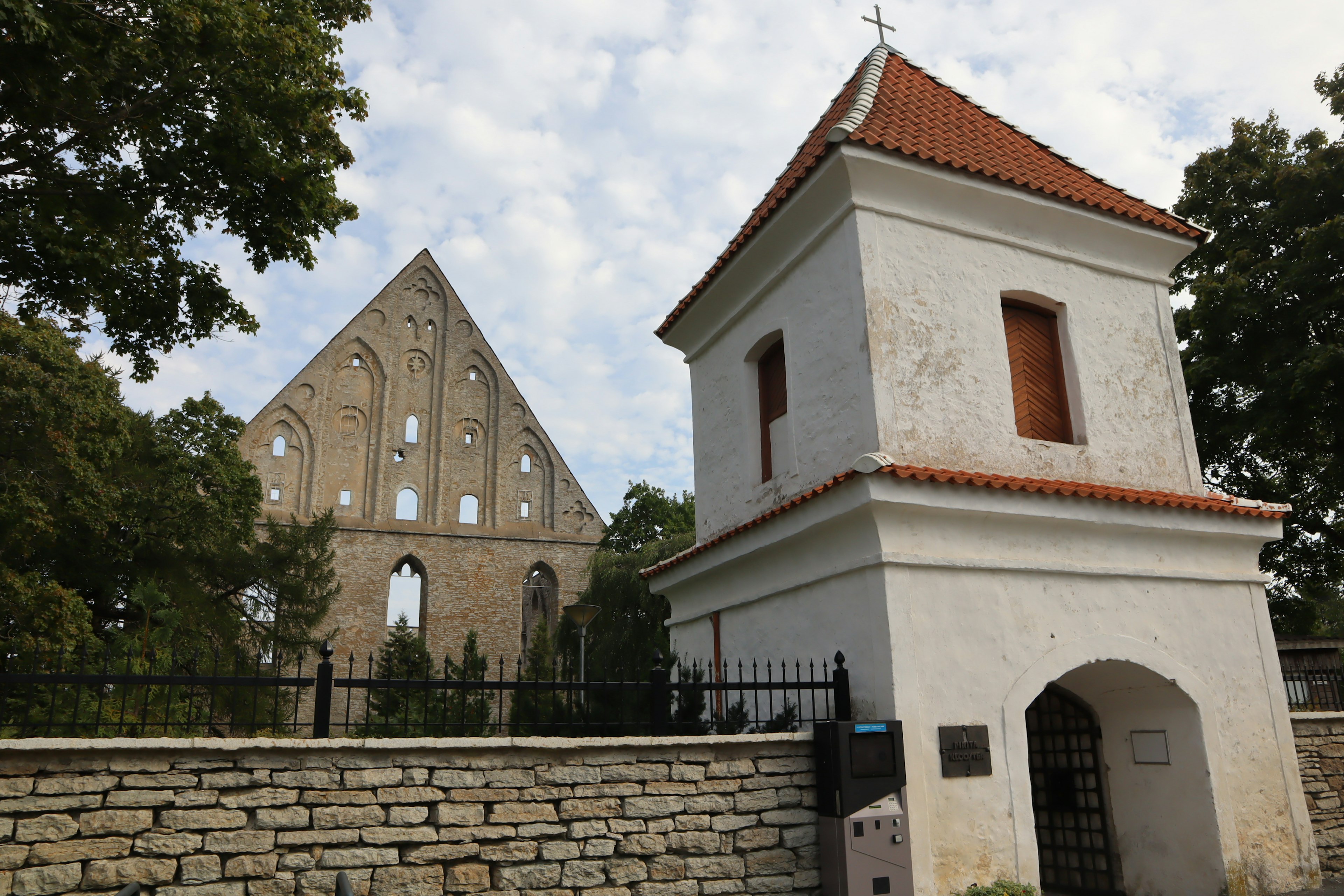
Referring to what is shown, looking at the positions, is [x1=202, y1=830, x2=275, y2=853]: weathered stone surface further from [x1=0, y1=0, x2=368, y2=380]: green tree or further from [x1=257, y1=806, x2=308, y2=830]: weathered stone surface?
[x1=0, y1=0, x2=368, y2=380]: green tree

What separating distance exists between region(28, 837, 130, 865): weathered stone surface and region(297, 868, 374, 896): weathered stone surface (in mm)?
997

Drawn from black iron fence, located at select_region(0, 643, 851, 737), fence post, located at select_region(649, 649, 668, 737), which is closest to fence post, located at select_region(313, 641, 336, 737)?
black iron fence, located at select_region(0, 643, 851, 737)

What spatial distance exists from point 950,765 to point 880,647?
101 cm

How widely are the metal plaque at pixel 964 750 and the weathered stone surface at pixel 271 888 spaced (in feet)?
14.9

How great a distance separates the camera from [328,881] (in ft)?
17.2

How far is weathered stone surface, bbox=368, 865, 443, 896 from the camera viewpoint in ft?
17.6

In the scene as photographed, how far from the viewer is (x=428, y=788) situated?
5551 millimetres

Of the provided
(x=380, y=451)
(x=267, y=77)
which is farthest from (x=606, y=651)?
(x=267, y=77)

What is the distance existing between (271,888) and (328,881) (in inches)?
12.5

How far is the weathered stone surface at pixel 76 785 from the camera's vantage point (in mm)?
4823

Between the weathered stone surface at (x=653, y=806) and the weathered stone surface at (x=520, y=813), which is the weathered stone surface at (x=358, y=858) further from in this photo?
the weathered stone surface at (x=653, y=806)

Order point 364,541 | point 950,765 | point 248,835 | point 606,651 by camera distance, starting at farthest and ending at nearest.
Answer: point 364,541, point 606,651, point 950,765, point 248,835

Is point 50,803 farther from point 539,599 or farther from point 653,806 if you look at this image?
point 539,599

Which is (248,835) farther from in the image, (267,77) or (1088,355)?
(1088,355)
